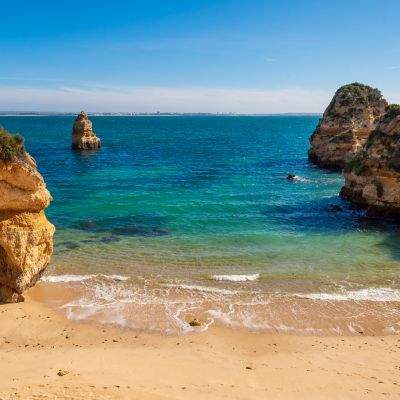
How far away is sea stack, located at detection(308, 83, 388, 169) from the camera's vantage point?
189 ft

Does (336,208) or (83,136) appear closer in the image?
(336,208)

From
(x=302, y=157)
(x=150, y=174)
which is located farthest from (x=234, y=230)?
(x=302, y=157)

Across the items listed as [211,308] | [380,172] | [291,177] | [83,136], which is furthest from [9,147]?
[83,136]

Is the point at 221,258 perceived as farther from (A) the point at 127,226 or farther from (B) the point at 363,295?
(A) the point at 127,226

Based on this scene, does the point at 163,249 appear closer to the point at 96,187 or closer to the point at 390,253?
the point at 390,253

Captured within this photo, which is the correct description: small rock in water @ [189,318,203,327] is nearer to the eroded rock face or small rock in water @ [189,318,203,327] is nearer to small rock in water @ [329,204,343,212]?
the eroded rock face

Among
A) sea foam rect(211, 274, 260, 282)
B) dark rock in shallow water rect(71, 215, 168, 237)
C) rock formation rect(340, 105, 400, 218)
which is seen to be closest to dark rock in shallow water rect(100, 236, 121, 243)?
dark rock in shallow water rect(71, 215, 168, 237)

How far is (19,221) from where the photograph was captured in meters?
17.7

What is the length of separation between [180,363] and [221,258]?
34.6 ft

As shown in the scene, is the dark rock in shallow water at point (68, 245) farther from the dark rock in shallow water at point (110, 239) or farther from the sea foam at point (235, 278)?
the sea foam at point (235, 278)

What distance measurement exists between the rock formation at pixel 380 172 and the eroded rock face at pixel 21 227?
2621cm

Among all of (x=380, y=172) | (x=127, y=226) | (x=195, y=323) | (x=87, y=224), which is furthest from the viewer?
(x=380, y=172)

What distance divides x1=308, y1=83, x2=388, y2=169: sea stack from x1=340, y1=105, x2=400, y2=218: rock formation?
20661mm

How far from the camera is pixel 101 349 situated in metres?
15.0
